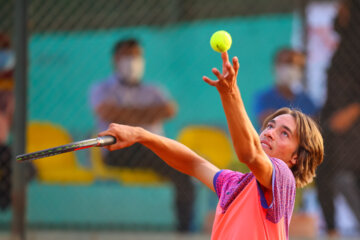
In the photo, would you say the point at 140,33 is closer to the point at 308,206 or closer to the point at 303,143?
the point at 308,206

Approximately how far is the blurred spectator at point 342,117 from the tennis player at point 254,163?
2.50 metres

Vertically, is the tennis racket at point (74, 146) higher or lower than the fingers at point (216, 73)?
lower

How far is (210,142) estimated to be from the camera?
5.30 meters

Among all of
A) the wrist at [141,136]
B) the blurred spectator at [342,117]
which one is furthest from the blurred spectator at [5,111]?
the wrist at [141,136]

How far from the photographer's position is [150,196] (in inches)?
204

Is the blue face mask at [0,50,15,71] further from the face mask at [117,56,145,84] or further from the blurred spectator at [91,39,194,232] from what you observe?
the face mask at [117,56,145,84]

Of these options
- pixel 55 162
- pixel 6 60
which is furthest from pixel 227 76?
pixel 55 162

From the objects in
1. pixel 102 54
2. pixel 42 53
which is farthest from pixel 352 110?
pixel 42 53

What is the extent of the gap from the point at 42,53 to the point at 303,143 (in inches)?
118

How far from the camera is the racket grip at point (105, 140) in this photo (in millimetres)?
1854

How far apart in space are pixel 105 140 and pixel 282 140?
0.66 metres

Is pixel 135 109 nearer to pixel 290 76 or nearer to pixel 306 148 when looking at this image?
pixel 290 76

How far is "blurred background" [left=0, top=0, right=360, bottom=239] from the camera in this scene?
468 centimetres

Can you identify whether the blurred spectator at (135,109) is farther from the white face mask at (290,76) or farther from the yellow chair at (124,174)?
the white face mask at (290,76)
